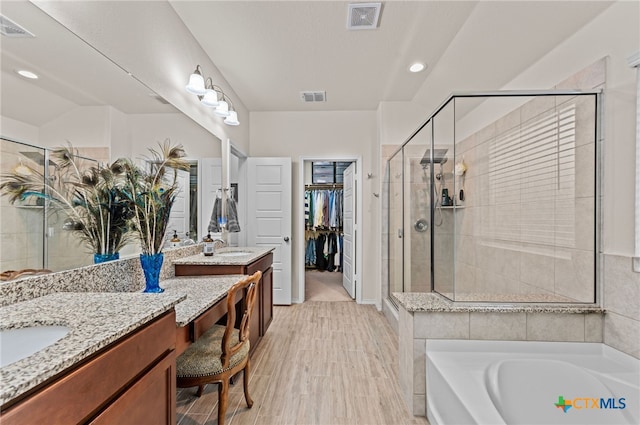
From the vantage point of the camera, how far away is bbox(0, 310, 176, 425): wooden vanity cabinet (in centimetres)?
63

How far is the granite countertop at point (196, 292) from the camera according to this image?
1354 millimetres

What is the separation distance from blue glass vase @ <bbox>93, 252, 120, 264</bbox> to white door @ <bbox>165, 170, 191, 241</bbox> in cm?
57

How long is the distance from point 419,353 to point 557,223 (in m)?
1.35

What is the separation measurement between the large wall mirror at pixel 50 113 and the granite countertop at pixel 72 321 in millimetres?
240

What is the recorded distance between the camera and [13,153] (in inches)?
41.8

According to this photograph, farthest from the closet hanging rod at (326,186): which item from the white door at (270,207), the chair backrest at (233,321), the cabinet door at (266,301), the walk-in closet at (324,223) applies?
the chair backrest at (233,321)

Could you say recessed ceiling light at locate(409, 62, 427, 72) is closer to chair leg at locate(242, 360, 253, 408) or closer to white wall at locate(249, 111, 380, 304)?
white wall at locate(249, 111, 380, 304)

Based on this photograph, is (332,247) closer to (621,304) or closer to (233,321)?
(233,321)

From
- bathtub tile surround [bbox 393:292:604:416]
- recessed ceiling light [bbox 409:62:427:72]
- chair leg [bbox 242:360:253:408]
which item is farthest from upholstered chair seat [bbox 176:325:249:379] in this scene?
recessed ceiling light [bbox 409:62:427:72]

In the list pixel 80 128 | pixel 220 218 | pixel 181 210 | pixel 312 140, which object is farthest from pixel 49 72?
pixel 312 140

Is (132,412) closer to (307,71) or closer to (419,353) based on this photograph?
(419,353)

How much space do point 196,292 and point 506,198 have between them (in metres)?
2.56

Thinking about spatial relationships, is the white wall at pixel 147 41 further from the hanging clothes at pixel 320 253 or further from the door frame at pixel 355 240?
the hanging clothes at pixel 320 253

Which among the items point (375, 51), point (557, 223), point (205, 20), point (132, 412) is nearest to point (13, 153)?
point (132, 412)
